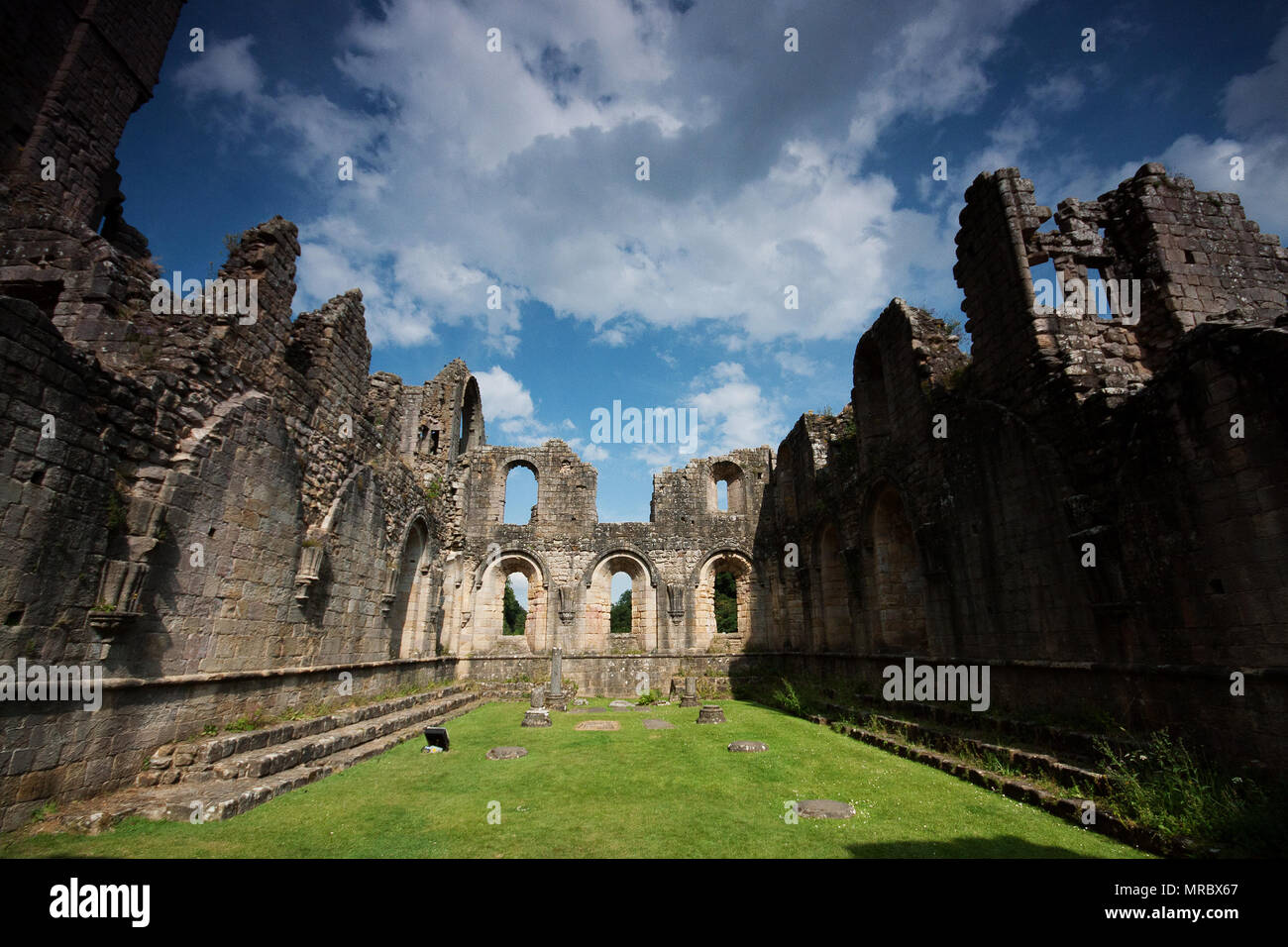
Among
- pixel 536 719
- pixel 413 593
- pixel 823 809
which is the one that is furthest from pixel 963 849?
pixel 413 593

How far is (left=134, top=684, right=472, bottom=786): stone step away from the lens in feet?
21.5

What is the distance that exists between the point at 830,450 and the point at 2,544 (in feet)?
54.8

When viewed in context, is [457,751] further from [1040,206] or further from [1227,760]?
[1040,206]

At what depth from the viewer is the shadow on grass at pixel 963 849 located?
15.8 feet

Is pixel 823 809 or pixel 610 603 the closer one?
pixel 823 809

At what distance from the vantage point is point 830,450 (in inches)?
669

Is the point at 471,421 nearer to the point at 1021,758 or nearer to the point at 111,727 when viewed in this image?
the point at 111,727

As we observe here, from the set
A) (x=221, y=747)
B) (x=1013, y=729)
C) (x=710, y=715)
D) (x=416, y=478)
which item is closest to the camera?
(x=221, y=747)

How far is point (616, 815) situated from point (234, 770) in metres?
4.81

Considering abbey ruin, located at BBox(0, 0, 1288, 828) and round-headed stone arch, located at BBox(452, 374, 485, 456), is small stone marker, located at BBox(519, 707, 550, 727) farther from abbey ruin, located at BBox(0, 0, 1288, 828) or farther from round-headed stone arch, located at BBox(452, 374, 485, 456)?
round-headed stone arch, located at BBox(452, 374, 485, 456)

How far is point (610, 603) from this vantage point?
69.1ft

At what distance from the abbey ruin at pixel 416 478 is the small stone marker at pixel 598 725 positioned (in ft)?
16.2
